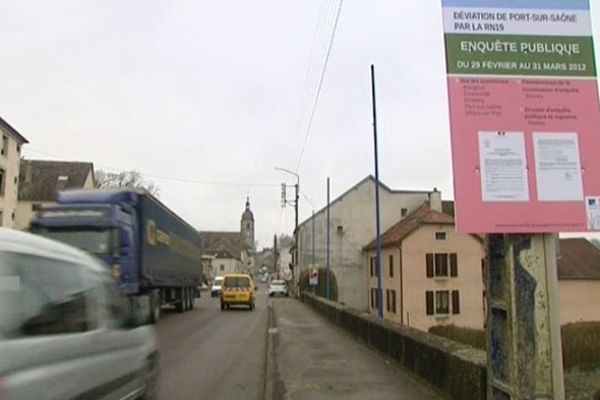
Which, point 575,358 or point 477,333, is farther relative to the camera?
point 477,333

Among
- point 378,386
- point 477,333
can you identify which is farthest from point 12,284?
point 477,333

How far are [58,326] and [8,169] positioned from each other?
51.7 meters

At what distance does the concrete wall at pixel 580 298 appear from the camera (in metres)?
48.5

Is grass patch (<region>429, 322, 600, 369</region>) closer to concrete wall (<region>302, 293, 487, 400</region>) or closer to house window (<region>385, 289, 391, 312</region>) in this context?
house window (<region>385, 289, 391, 312</region>)

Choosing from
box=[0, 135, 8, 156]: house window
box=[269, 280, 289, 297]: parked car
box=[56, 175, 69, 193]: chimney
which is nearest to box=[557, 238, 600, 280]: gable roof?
box=[269, 280, 289, 297]: parked car

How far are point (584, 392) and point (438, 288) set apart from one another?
39.8 meters

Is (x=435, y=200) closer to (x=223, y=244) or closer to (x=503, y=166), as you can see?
(x=503, y=166)

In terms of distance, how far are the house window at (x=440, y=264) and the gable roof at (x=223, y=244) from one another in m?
84.3

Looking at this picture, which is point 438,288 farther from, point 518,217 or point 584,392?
point 518,217

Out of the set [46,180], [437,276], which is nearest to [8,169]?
[46,180]

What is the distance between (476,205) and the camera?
168 inches

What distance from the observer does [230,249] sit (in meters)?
134

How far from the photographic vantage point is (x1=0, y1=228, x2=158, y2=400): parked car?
3.34m

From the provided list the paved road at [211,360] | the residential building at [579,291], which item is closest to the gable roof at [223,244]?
the residential building at [579,291]
